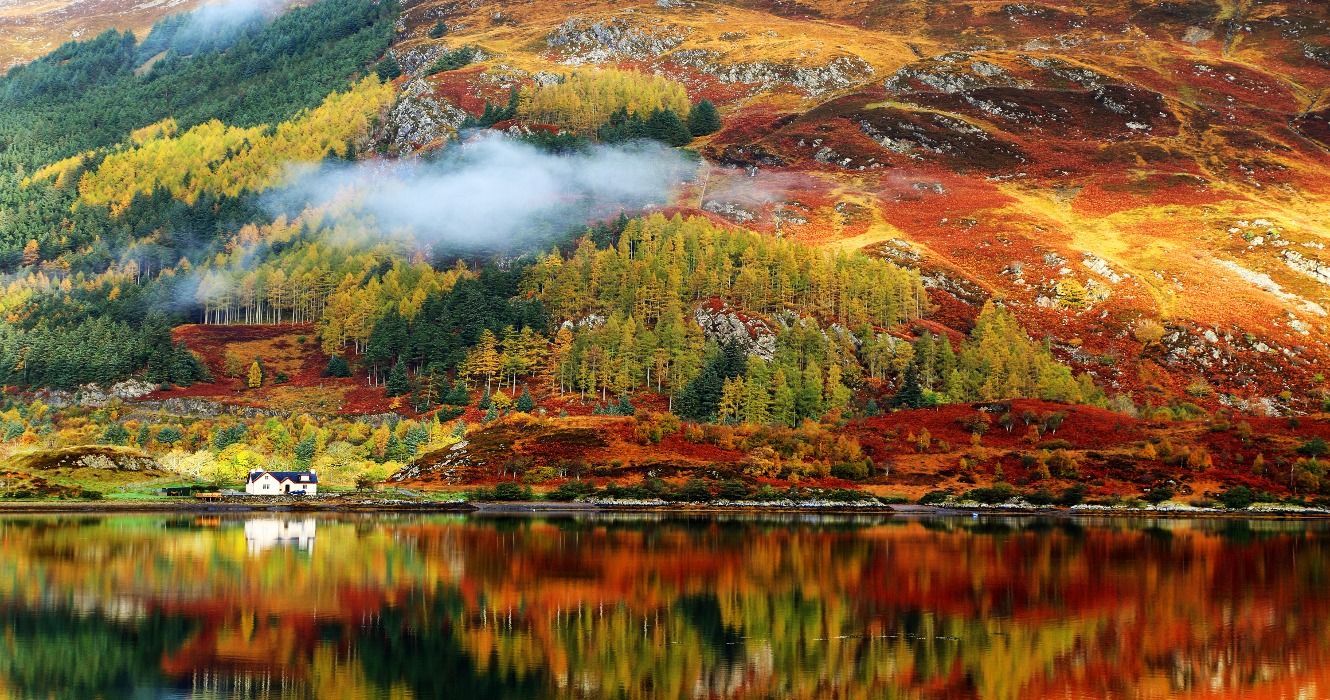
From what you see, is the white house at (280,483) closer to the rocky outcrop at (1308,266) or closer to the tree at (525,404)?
the tree at (525,404)

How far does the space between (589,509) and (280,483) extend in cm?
3007

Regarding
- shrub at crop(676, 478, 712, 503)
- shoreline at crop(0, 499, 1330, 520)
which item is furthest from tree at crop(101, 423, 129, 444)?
shrub at crop(676, 478, 712, 503)

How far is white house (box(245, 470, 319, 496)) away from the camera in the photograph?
10938 centimetres

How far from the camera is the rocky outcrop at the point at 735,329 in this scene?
142m

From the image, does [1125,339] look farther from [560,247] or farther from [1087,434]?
[560,247]

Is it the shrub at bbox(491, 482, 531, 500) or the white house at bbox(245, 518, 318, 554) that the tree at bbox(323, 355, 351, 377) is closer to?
the shrub at bbox(491, 482, 531, 500)

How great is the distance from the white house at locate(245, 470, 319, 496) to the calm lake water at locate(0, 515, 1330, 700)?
31.8 metres

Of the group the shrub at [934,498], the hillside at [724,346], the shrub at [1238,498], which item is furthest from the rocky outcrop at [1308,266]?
the shrub at [934,498]

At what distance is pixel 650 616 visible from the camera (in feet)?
154

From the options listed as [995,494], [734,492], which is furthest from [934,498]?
[734,492]

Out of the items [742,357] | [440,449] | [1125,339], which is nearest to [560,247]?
[742,357]

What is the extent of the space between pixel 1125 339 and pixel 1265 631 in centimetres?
11469

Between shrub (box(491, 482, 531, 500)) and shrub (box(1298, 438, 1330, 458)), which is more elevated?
shrub (box(1298, 438, 1330, 458))

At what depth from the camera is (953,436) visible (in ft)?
374
